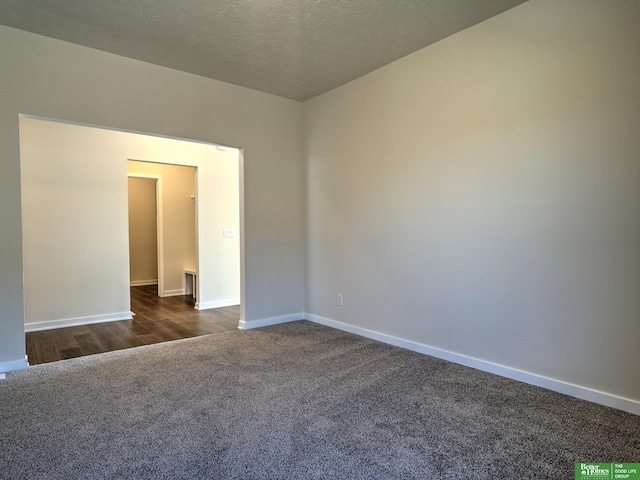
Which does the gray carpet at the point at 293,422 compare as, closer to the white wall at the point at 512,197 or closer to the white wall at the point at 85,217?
the white wall at the point at 512,197

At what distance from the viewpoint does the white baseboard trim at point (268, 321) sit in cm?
425

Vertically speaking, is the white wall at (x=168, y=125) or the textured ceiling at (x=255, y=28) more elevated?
the textured ceiling at (x=255, y=28)

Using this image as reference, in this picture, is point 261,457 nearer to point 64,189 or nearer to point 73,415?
point 73,415

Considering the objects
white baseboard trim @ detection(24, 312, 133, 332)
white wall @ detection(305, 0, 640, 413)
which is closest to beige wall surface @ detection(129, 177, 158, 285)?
white baseboard trim @ detection(24, 312, 133, 332)

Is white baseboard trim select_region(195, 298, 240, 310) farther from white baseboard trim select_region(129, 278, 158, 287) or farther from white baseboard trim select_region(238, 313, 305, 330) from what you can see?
white baseboard trim select_region(129, 278, 158, 287)

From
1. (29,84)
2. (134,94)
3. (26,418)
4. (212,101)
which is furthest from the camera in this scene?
(212,101)

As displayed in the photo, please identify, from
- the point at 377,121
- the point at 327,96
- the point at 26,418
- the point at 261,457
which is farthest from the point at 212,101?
the point at 261,457

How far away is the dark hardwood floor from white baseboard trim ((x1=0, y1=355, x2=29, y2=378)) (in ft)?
Result: 0.53

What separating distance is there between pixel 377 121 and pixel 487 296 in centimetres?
199

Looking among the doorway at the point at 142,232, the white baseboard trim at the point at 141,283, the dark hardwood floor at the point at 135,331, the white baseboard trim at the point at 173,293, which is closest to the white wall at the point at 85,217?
the dark hardwood floor at the point at 135,331

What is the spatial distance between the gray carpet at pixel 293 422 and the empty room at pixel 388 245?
0.02m

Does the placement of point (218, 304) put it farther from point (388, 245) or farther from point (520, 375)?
point (520, 375)

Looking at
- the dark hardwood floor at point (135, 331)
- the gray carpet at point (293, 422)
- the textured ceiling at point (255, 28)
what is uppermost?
the textured ceiling at point (255, 28)

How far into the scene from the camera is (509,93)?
2.70 meters
